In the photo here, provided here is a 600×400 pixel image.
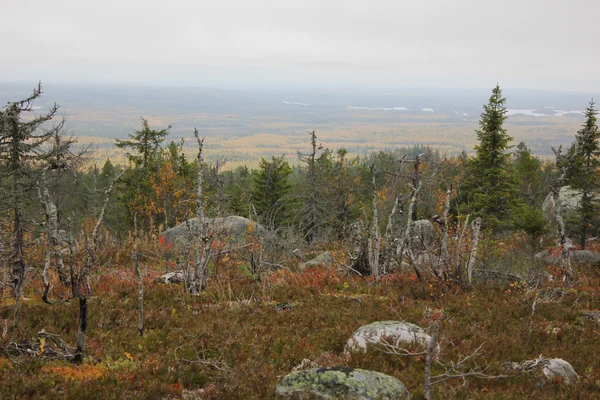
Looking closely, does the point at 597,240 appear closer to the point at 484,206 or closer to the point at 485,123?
the point at 484,206

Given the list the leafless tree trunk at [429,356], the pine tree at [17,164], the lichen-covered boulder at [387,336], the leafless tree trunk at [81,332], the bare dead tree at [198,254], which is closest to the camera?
the leafless tree trunk at [429,356]

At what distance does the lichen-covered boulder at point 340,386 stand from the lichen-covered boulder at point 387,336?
1.73 meters

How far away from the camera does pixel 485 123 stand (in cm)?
2616

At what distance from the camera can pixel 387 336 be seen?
23.5 ft

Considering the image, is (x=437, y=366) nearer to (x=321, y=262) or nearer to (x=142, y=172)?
(x=321, y=262)

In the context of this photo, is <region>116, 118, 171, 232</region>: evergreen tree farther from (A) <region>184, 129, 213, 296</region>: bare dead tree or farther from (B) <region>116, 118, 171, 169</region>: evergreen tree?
(A) <region>184, 129, 213, 296</region>: bare dead tree

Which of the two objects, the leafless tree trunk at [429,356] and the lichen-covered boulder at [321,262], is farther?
the lichen-covered boulder at [321,262]

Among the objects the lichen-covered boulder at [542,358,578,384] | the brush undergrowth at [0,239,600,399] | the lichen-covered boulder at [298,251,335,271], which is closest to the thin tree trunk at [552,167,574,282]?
the brush undergrowth at [0,239,600,399]

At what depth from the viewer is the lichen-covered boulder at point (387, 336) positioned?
700 centimetres

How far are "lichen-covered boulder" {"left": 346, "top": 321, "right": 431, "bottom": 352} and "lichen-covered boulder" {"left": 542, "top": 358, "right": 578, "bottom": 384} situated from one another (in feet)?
5.81

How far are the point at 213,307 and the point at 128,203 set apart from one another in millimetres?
26024

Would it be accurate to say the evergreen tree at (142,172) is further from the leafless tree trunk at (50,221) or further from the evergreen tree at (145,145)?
the leafless tree trunk at (50,221)

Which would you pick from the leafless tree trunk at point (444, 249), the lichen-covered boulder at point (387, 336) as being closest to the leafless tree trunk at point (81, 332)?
the lichen-covered boulder at point (387, 336)

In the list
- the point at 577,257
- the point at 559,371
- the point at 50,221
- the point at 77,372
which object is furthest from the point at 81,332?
the point at 577,257
